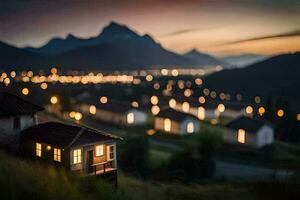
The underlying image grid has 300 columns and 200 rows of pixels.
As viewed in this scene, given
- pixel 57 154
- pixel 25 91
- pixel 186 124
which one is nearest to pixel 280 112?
pixel 186 124

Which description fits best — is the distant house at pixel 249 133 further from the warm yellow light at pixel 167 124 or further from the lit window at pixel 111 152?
the lit window at pixel 111 152

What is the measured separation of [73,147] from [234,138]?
85.6ft

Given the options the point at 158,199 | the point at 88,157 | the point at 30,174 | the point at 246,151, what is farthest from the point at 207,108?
the point at 30,174

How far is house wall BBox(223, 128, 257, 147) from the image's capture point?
37.9 m

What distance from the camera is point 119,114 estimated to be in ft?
157

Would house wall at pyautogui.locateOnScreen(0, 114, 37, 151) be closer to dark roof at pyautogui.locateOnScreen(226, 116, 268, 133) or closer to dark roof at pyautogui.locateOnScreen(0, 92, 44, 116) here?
dark roof at pyautogui.locateOnScreen(0, 92, 44, 116)

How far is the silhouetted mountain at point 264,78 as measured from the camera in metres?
94.4

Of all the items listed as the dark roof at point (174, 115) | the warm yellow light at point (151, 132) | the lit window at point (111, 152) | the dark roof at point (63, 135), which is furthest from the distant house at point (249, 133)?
the dark roof at point (63, 135)

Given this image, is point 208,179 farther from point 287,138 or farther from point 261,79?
point 261,79

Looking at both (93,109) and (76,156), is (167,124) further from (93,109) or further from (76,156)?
(76,156)

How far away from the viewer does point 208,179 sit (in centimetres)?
2558

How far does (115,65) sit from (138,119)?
11787 cm

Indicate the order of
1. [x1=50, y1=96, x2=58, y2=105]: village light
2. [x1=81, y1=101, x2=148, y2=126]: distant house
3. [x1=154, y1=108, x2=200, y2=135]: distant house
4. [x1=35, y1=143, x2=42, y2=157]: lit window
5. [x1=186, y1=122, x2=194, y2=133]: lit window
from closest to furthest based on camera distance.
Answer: [x1=35, y1=143, x2=42, y2=157]: lit window < [x1=154, y1=108, x2=200, y2=135]: distant house < [x1=186, y1=122, x2=194, y2=133]: lit window < [x1=81, y1=101, x2=148, y2=126]: distant house < [x1=50, y1=96, x2=58, y2=105]: village light

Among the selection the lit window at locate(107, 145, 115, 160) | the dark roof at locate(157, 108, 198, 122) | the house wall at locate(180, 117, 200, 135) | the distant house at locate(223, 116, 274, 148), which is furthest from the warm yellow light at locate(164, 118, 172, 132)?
the lit window at locate(107, 145, 115, 160)
